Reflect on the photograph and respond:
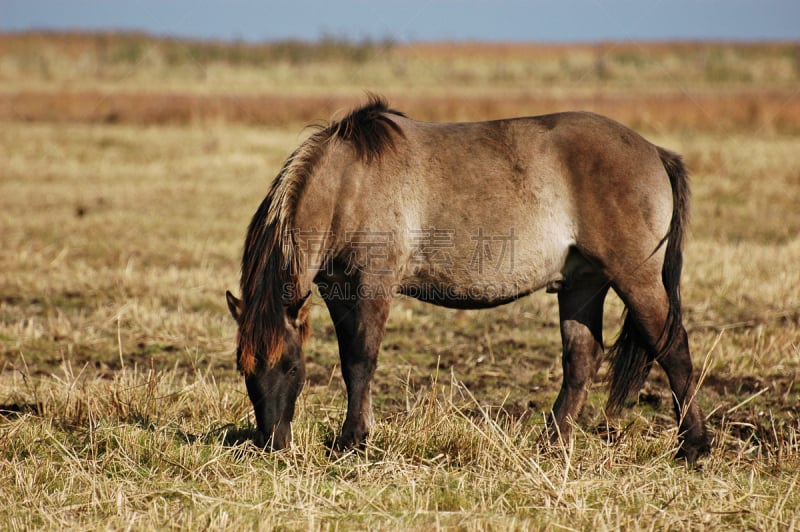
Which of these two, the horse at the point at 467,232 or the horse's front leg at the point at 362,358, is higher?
the horse at the point at 467,232

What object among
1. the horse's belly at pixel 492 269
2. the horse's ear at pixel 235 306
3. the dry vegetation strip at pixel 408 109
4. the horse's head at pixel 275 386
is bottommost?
the horse's head at pixel 275 386

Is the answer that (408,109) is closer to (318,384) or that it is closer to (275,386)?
(318,384)

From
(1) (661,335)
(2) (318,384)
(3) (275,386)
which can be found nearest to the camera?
(3) (275,386)

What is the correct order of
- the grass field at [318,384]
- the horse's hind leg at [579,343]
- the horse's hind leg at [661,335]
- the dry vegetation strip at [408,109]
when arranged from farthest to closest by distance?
the dry vegetation strip at [408,109]
the horse's hind leg at [579,343]
the horse's hind leg at [661,335]
the grass field at [318,384]

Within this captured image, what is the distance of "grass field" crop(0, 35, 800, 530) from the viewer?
382 cm

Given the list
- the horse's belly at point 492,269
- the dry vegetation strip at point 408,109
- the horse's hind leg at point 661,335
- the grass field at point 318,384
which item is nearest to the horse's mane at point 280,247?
the grass field at point 318,384

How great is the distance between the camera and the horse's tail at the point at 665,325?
4832mm

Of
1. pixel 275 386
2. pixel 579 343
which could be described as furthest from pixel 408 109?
pixel 275 386

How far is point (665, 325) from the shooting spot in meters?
4.82

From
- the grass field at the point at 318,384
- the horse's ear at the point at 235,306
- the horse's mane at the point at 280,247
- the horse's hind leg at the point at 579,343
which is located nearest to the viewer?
the grass field at the point at 318,384

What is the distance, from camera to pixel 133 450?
14.5 feet

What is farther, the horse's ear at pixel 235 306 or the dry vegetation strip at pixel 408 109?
the dry vegetation strip at pixel 408 109

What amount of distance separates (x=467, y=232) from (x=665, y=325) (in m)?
1.31

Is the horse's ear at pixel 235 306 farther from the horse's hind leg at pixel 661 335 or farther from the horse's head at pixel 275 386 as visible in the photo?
the horse's hind leg at pixel 661 335
